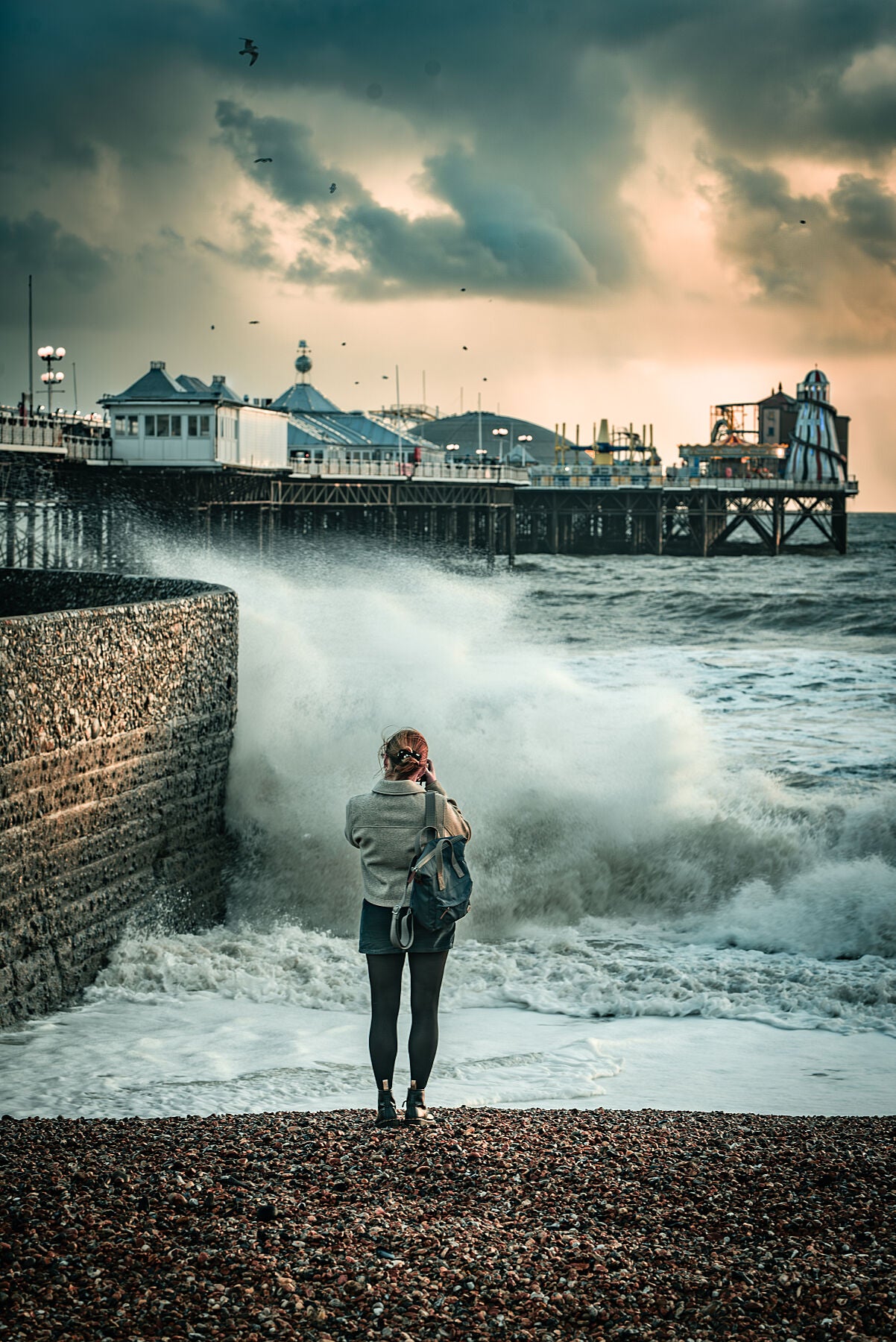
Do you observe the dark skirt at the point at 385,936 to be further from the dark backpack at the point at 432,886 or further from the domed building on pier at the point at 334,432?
the domed building on pier at the point at 334,432

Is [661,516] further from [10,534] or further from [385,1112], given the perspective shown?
[385,1112]

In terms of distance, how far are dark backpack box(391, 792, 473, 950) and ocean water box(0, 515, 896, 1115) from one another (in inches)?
72.1

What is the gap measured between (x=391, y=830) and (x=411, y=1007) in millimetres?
643

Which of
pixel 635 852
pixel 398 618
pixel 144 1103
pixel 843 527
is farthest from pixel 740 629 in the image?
pixel 843 527

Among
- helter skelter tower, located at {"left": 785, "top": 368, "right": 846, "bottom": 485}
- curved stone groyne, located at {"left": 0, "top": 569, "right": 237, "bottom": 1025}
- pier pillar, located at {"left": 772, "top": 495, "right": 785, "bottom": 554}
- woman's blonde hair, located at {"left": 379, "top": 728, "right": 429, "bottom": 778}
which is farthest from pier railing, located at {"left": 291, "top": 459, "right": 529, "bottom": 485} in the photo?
woman's blonde hair, located at {"left": 379, "top": 728, "right": 429, "bottom": 778}

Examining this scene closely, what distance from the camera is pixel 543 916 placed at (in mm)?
9820

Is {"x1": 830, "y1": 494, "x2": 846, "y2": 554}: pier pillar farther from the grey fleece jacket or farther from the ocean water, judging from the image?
the grey fleece jacket

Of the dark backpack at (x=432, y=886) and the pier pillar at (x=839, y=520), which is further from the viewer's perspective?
the pier pillar at (x=839, y=520)

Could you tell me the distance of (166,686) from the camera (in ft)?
30.9

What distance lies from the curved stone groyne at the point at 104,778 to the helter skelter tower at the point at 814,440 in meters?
86.4

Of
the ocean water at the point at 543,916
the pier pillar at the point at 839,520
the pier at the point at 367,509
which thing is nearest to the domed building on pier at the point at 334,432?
the pier at the point at 367,509

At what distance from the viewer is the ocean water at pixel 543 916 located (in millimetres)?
6391

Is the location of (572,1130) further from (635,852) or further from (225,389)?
(225,389)

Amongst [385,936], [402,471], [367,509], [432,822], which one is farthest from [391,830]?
[367,509]
